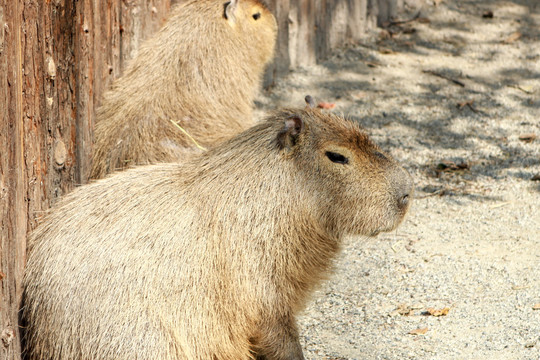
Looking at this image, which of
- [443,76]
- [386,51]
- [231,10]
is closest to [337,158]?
[231,10]

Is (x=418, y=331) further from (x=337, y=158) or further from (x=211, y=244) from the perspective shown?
(x=211, y=244)

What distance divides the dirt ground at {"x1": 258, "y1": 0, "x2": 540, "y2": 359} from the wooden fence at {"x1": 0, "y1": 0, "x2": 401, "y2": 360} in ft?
4.44

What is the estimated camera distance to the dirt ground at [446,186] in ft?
11.5

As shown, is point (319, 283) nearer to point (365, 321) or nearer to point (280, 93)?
point (365, 321)

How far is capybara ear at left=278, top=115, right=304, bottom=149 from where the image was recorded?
3.01 meters

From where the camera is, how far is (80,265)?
9.17 feet

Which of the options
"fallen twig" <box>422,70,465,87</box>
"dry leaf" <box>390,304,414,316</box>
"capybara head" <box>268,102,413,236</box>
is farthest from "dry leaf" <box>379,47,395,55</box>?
"capybara head" <box>268,102,413,236</box>

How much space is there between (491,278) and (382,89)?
8.37 ft

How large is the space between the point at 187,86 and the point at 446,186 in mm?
1836

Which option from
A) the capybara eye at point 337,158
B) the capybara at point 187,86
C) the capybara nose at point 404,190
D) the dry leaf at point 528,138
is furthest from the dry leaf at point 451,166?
the capybara eye at point 337,158

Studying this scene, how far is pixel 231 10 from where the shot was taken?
468 centimetres

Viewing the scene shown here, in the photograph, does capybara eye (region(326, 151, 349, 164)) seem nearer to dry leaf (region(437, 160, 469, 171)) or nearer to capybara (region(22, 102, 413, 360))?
capybara (region(22, 102, 413, 360))

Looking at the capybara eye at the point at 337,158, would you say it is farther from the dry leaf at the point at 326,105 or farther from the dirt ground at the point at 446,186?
the dry leaf at the point at 326,105

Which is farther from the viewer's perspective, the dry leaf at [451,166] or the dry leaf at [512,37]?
the dry leaf at [512,37]
